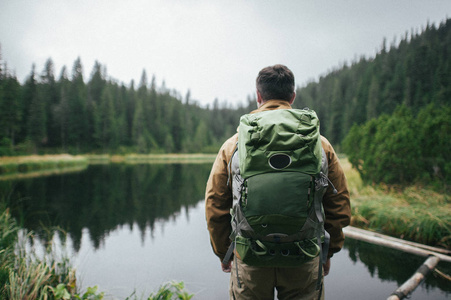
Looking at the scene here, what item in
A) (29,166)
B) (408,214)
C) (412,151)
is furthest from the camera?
(29,166)

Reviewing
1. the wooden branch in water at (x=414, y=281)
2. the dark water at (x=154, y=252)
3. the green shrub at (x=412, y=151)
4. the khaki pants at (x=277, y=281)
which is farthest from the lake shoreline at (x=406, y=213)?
the khaki pants at (x=277, y=281)

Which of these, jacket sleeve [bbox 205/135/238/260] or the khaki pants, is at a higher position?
jacket sleeve [bbox 205/135/238/260]

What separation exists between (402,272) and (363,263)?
0.75 m

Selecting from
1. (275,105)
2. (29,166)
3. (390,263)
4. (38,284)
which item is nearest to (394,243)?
(390,263)

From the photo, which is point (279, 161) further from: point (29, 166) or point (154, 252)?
point (29, 166)

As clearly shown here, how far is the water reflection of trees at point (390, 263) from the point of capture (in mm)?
4516

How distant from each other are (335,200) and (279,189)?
1.99 feet

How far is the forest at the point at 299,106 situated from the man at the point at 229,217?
7431mm

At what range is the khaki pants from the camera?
177cm

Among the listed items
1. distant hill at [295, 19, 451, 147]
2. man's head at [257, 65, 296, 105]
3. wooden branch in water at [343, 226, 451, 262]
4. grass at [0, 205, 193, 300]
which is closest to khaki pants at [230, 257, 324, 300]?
man's head at [257, 65, 296, 105]

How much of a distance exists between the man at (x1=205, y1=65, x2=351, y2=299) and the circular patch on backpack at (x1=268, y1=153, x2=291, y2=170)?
0.35m

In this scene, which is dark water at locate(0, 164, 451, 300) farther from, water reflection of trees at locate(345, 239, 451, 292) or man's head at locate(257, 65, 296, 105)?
man's head at locate(257, 65, 296, 105)

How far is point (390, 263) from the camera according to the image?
18.3 feet

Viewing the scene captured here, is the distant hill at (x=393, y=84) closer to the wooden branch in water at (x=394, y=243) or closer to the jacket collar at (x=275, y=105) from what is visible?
the wooden branch in water at (x=394, y=243)
